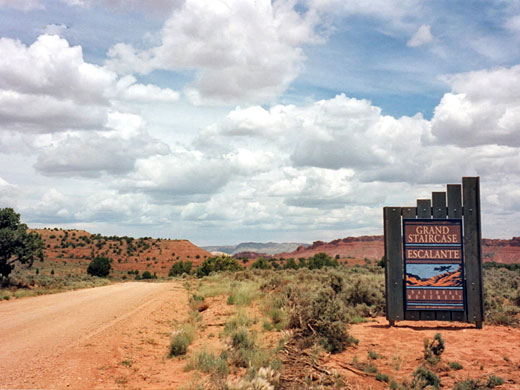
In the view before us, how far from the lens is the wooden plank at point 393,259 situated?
1284cm

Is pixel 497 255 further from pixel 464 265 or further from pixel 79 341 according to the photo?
pixel 79 341

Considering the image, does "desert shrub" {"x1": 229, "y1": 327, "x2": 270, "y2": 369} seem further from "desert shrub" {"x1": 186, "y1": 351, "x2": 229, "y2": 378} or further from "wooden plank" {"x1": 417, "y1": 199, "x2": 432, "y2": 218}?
"wooden plank" {"x1": 417, "y1": 199, "x2": 432, "y2": 218}

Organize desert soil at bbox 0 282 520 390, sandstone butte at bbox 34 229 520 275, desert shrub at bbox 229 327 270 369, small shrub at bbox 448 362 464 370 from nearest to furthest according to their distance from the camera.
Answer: desert soil at bbox 0 282 520 390, desert shrub at bbox 229 327 270 369, small shrub at bbox 448 362 464 370, sandstone butte at bbox 34 229 520 275

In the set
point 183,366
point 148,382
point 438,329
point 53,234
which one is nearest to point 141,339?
point 183,366

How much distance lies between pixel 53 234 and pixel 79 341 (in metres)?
100

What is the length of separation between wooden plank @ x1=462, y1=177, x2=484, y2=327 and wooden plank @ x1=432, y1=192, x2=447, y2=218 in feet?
1.95

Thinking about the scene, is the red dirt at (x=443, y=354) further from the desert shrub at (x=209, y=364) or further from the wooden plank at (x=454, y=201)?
the wooden plank at (x=454, y=201)

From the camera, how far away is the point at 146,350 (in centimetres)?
1037

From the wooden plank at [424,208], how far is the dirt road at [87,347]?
326 inches

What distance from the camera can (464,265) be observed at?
12.8 meters

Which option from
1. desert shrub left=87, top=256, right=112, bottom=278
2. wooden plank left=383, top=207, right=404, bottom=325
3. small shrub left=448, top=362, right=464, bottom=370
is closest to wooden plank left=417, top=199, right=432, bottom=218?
wooden plank left=383, top=207, right=404, bottom=325

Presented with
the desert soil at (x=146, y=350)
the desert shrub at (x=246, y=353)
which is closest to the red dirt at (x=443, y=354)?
the desert soil at (x=146, y=350)

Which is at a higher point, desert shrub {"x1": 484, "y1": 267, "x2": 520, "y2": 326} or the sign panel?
the sign panel

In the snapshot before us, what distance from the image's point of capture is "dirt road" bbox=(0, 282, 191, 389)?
751 centimetres
